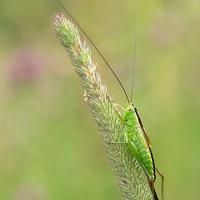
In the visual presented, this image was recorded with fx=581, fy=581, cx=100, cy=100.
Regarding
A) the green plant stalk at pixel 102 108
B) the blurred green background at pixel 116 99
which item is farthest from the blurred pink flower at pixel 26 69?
the green plant stalk at pixel 102 108

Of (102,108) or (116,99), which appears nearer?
(102,108)

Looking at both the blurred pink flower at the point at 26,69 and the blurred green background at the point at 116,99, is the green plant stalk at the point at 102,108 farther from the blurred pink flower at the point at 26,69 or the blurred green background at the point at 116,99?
the blurred pink flower at the point at 26,69

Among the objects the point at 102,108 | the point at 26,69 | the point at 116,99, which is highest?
the point at 26,69

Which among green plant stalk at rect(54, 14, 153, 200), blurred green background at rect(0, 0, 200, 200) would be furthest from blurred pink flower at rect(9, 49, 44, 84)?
green plant stalk at rect(54, 14, 153, 200)

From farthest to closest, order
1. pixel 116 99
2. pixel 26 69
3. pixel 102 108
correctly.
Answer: pixel 116 99
pixel 26 69
pixel 102 108

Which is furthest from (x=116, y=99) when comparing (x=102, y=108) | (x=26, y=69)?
(x=102, y=108)

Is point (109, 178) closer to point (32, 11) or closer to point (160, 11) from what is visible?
point (160, 11)

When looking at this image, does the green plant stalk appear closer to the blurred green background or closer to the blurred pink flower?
the blurred green background

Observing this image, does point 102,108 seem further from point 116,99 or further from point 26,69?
point 116,99
